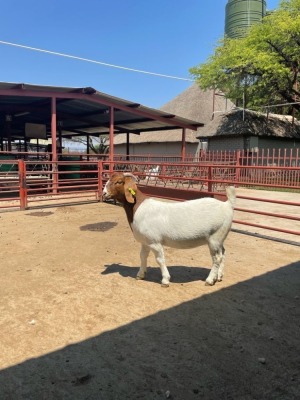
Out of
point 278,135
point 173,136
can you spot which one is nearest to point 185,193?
point 278,135

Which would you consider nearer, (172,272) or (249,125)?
(172,272)

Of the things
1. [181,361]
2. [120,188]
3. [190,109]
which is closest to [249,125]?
[190,109]

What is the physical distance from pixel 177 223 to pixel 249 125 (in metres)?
19.8

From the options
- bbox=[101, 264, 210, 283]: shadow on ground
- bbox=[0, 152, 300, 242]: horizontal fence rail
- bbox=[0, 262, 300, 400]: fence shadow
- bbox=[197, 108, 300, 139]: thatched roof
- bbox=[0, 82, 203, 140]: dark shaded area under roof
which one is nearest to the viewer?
bbox=[0, 262, 300, 400]: fence shadow

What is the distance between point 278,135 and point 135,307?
21.4 meters

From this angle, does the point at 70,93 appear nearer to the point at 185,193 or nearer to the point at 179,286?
the point at 185,193

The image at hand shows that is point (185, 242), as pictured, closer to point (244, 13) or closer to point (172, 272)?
point (172, 272)

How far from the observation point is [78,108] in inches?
630

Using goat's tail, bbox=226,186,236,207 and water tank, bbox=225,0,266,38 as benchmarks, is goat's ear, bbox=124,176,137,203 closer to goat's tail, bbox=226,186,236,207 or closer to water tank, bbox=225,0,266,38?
goat's tail, bbox=226,186,236,207

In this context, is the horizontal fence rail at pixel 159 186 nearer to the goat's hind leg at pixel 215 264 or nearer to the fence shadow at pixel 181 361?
the goat's hind leg at pixel 215 264

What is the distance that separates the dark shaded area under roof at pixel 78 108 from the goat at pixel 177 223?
8881 mm

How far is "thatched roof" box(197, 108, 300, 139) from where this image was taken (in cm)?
2200

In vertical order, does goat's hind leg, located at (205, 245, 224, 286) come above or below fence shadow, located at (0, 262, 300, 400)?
above

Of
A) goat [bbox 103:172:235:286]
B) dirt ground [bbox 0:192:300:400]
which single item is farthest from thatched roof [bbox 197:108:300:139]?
goat [bbox 103:172:235:286]
